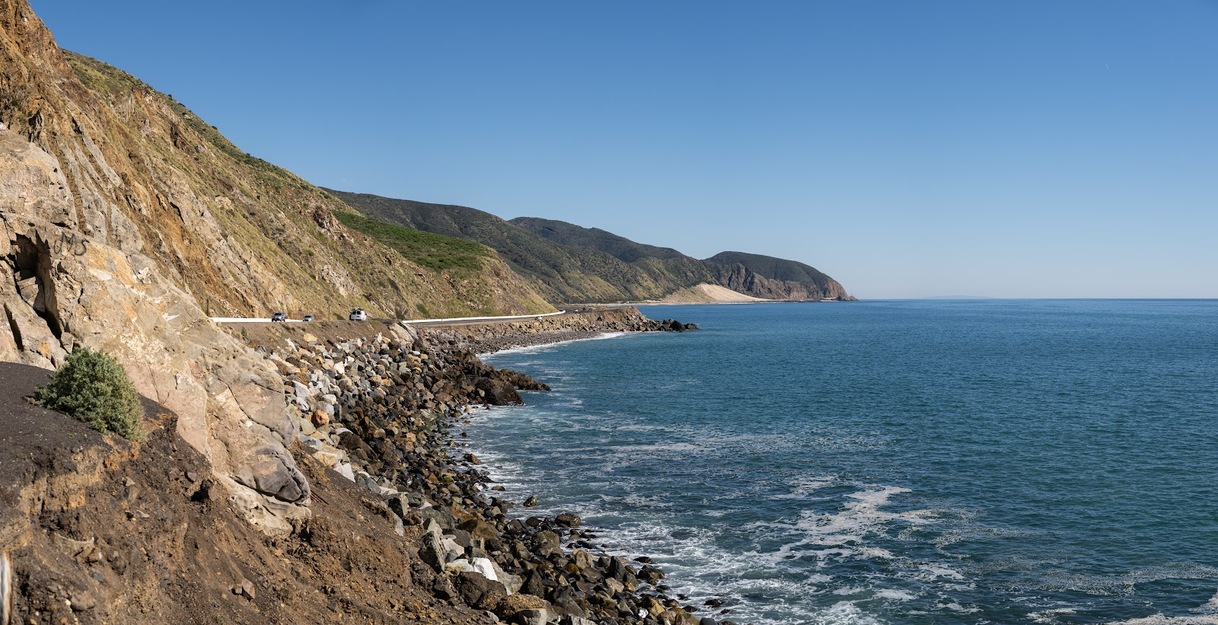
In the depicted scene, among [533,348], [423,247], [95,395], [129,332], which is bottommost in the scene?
[533,348]

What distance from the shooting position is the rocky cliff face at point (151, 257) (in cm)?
1473

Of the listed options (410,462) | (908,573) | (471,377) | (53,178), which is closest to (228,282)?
(471,377)

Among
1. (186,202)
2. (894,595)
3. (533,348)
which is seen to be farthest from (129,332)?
(533,348)

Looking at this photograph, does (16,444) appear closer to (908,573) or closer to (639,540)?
(639,540)

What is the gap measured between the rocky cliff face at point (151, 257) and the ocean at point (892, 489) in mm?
11383

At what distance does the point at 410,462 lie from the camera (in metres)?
31.2

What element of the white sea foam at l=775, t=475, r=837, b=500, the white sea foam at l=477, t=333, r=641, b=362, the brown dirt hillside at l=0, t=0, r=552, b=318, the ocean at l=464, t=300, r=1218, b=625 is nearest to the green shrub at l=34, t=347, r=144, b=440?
the brown dirt hillside at l=0, t=0, r=552, b=318

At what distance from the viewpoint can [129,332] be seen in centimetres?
1489

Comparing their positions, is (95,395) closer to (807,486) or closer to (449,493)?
(449,493)

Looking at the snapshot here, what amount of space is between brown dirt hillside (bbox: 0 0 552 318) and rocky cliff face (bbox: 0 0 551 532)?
158 millimetres

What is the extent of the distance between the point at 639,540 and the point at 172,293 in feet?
47.2

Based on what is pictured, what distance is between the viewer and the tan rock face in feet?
47.4

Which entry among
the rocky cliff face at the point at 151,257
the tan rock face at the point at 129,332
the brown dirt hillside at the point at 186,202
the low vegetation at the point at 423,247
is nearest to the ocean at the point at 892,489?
the tan rock face at the point at 129,332

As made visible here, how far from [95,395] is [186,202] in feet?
151
